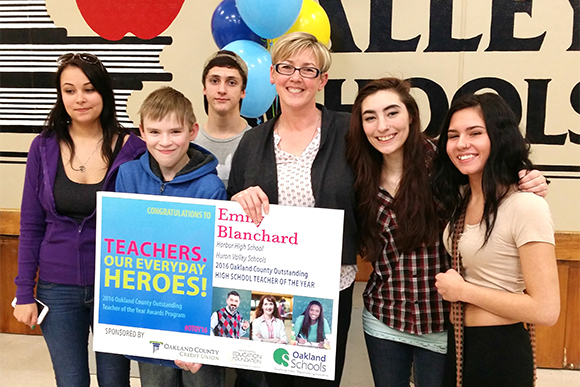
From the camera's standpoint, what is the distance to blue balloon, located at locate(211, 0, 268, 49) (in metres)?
2.78

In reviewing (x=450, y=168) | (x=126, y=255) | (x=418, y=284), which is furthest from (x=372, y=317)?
(x=126, y=255)

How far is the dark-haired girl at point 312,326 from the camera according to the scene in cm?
167

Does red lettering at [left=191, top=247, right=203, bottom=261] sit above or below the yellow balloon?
below

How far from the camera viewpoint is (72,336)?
1893 millimetres

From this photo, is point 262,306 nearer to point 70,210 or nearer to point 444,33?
point 70,210

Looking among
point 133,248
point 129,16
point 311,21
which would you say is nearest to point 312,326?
point 133,248

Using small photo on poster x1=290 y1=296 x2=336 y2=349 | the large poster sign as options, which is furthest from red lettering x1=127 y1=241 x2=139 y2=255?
small photo on poster x1=290 y1=296 x2=336 y2=349

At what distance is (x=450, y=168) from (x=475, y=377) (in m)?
0.71

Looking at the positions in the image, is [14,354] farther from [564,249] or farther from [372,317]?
[564,249]

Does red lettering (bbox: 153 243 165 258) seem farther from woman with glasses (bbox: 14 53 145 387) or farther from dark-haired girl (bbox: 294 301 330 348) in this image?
dark-haired girl (bbox: 294 301 330 348)

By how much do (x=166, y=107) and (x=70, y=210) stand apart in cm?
57

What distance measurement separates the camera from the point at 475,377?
4.99 feet

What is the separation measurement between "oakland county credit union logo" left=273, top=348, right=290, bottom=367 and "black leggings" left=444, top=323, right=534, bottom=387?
2.03ft

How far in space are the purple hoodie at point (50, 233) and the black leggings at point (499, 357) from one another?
1447mm
